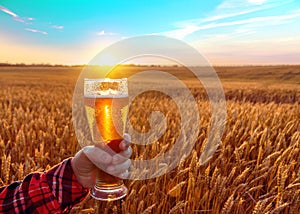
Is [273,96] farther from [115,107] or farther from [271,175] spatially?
[115,107]

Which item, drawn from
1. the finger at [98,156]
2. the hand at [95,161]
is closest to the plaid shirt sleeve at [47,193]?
the hand at [95,161]

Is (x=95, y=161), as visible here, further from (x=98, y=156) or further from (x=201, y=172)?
(x=201, y=172)

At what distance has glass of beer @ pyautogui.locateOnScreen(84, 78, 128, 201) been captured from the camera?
1.59 metres

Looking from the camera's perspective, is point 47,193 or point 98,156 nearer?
point 98,156

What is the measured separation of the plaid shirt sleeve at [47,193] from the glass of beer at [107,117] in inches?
4.6

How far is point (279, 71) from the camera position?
35.1 meters

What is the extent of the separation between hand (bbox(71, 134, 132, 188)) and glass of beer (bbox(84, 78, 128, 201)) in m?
0.05

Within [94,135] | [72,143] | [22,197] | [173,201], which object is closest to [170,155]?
[173,201]

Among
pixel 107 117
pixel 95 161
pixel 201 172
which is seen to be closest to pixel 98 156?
pixel 95 161

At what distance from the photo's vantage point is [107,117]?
1632 millimetres

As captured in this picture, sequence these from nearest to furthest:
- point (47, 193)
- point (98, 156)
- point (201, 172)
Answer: point (98, 156)
point (47, 193)
point (201, 172)

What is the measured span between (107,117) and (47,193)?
0.44m

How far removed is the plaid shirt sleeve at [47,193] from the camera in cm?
154

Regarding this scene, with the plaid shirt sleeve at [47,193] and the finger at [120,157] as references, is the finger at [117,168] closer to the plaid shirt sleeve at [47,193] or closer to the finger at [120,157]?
the finger at [120,157]
